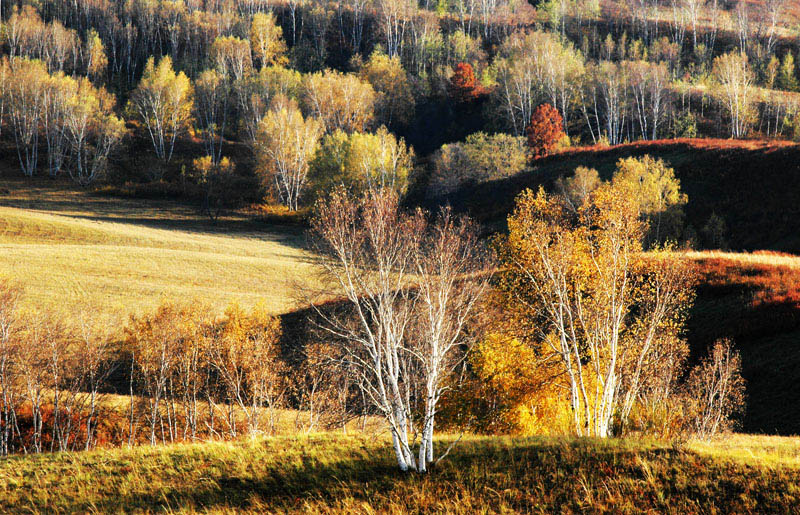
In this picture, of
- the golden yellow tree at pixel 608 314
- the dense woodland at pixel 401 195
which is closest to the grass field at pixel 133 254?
the dense woodland at pixel 401 195

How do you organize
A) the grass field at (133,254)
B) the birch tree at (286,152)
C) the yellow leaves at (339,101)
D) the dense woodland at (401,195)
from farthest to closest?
the yellow leaves at (339,101) < the birch tree at (286,152) < the grass field at (133,254) < the dense woodland at (401,195)

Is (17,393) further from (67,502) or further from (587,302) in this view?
(587,302)

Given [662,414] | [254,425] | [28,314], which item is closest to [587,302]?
[662,414]

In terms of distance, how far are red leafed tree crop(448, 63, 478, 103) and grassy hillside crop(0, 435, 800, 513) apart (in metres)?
114

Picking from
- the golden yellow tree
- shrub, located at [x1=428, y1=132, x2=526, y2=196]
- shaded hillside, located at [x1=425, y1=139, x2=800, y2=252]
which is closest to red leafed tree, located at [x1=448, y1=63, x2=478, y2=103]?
shrub, located at [x1=428, y1=132, x2=526, y2=196]

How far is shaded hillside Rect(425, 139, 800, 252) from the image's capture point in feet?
205

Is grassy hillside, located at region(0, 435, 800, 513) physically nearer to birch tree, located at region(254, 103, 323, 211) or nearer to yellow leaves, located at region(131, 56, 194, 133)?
birch tree, located at region(254, 103, 323, 211)

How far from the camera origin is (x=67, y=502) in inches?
632

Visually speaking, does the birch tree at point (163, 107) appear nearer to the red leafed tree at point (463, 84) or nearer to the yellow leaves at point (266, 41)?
the yellow leaves at point (266, 41)

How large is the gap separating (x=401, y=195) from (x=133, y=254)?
154 feet

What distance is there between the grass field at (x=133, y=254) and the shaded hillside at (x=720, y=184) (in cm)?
2532

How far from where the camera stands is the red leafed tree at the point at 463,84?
124438 mm

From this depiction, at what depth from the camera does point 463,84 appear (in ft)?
409

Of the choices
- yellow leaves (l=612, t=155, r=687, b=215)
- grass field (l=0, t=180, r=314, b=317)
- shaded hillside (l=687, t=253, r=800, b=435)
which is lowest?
grass field (l=0, t=180, r=314, b=317)
